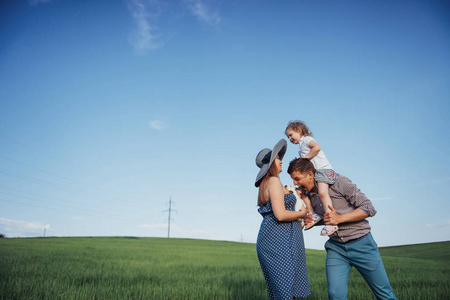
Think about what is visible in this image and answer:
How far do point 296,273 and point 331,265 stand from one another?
0.59 metres

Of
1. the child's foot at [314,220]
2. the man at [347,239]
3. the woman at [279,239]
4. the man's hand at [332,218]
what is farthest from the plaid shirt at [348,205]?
the woman at [279,239]

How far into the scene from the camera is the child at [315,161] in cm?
355

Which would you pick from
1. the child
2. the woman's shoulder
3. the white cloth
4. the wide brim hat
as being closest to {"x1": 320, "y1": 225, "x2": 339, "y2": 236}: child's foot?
the child

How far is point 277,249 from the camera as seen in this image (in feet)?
9.98

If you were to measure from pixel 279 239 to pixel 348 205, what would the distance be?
1108mm

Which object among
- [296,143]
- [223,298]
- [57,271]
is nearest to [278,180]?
[296,143]

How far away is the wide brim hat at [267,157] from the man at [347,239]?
12.2 inches

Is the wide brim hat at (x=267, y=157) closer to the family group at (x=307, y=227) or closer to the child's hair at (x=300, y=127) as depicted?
the family group at (x=307, y=227)

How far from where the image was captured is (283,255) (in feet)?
9.86

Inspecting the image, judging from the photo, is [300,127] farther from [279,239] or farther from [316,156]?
[279,239]

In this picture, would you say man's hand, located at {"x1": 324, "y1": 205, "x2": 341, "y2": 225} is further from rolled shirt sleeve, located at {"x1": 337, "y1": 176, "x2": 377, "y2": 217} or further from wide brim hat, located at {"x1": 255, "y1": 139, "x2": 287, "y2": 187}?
wide brim hat, located at {"x1": 255, "y1": 139, "x2": 287, "y2": 187}

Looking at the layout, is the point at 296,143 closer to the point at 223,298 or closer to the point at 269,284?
the point at 269,284

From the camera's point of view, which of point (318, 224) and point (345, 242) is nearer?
point (345, 242)

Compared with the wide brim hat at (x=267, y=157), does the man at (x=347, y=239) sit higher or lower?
lower
